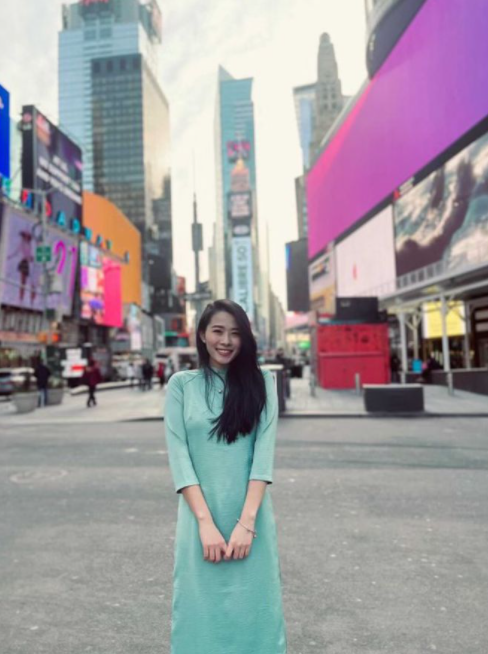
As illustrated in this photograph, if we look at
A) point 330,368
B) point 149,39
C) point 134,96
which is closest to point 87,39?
point 149,39

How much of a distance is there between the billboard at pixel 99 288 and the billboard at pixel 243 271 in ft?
386

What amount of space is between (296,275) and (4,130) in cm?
8953

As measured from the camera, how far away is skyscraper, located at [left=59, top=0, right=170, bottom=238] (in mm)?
166000

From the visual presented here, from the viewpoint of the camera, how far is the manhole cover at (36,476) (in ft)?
25.6

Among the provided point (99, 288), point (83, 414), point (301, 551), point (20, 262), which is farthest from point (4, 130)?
Answer: point (99, 288)

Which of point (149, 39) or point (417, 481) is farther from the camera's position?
point (149, 39)

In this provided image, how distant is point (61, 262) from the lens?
46.9m

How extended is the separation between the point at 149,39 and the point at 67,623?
710ft

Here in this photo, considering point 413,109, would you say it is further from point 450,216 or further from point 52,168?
point 52,168

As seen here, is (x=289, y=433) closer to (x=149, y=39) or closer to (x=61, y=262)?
(x=61, y=262)

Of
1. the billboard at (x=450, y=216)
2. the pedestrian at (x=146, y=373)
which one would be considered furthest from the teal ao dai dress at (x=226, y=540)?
the pedestrian at (x=146, y=373)

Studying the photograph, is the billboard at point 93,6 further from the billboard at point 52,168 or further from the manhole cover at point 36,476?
the manhole cover at point 36,476

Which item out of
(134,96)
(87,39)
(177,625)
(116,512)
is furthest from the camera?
(87,39)

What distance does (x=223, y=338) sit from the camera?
7.71ft
